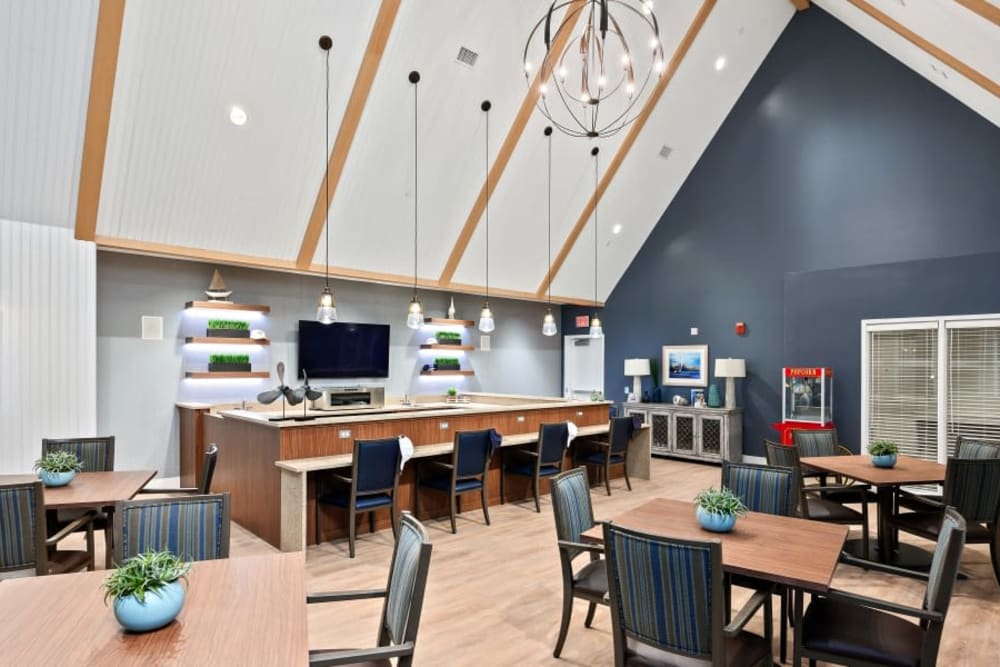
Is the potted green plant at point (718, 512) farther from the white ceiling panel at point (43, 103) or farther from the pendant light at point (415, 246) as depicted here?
the white ceiling panel at point (43, 103)

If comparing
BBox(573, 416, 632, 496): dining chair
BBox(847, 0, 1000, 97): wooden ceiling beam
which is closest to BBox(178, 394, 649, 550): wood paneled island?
BBox(573, 416, 632, 496): dining chair

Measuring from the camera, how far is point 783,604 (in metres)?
2.84

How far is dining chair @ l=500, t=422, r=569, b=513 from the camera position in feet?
18.9

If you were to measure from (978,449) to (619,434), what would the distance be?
3088mm

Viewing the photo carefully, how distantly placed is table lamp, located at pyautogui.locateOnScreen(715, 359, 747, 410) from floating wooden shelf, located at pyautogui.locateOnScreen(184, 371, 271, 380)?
6236 millimetres

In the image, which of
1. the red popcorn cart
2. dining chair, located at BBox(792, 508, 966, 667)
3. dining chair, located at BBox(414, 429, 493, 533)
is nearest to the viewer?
dining chair, located at BBox(792, 508, 966, 667)

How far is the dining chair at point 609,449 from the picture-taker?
6.36 meters

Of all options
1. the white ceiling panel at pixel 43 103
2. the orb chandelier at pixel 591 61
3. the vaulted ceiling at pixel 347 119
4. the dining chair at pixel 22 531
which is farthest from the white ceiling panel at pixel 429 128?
the dining chair at pixel 22 531

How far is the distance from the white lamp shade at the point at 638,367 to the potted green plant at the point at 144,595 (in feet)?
28.0

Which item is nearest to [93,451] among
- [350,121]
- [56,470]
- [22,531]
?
[56,470]

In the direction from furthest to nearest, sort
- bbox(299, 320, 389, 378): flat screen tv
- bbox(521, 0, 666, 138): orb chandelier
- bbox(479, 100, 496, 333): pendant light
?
bbox(299, 320, 389, 378): flat screen tv
bbox(521, 0, 666, 138): orb chandelier
bbox(479, 100, 496, 333): pendant light

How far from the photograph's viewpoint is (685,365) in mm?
9391

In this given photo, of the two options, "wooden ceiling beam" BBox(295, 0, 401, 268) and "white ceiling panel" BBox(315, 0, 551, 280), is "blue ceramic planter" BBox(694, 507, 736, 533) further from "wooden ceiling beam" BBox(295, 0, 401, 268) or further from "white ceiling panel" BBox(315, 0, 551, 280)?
"white ceiling panel" BBox(315, 0, 551, 280)

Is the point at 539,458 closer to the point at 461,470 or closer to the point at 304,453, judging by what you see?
the point at 461,470
